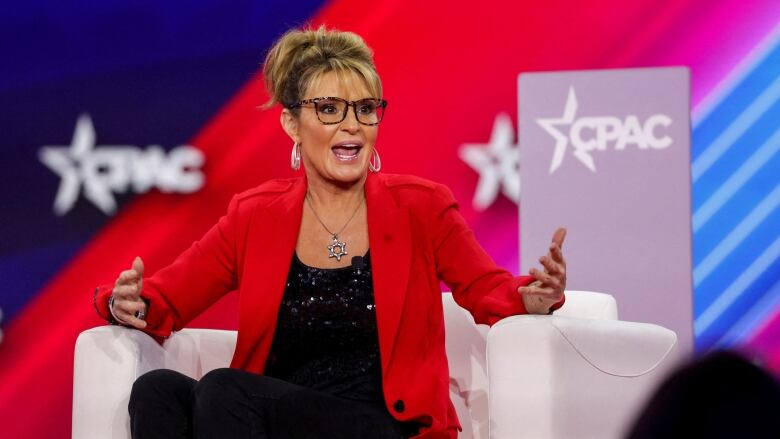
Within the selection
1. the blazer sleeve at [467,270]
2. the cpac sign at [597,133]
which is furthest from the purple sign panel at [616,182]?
the blazer sleeve at [467,270]

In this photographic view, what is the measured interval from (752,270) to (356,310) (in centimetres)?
168

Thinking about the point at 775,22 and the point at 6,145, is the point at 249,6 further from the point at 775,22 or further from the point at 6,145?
the point at 775,22

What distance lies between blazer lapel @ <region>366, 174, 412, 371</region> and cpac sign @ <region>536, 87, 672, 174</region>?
3.31 feet

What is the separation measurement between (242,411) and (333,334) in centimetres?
32

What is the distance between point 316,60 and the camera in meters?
2.34

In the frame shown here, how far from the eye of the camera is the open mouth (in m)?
2.34

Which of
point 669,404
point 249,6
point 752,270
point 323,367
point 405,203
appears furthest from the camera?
point 249,6

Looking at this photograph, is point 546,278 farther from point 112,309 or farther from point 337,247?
point 112,309

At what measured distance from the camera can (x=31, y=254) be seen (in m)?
3.75

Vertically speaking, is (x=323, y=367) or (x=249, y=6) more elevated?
(x=249, y=6)

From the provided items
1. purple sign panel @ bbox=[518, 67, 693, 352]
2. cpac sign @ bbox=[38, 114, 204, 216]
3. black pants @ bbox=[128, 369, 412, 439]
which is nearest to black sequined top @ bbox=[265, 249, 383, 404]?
black pants @ bbox=[128, 369, 412, 439]

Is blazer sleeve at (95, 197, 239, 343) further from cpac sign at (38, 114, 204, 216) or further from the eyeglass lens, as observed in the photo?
cpac sign at (38, 114, 204, 216)

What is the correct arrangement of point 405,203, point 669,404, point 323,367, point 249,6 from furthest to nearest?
1. point 249,6
2. point 405,203
3. point 323,367
4. point 669,404

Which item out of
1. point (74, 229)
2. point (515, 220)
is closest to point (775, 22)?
point (515, 220)
